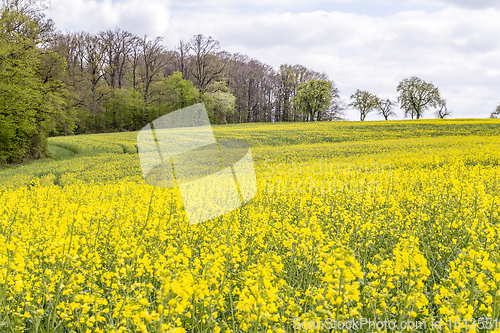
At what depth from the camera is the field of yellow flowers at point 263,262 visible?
86.4 inches

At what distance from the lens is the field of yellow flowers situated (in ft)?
7.20

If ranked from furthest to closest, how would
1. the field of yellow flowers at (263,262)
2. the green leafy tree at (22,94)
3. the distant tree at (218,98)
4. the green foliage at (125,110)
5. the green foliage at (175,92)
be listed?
the green foliage at (175,92), the distant tree at (218,98), the green foliage at (125,110), the green leafy tree at (22,94), the field of yellow flowers at (263,262)

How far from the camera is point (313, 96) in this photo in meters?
63.7

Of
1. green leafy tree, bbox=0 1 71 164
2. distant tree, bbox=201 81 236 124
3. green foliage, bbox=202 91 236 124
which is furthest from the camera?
distant tree, bbox=201 81 236 124

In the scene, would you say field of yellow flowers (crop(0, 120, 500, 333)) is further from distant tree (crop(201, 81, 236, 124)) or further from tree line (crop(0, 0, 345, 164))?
distant tree (crop(201, 81, 236, 124))

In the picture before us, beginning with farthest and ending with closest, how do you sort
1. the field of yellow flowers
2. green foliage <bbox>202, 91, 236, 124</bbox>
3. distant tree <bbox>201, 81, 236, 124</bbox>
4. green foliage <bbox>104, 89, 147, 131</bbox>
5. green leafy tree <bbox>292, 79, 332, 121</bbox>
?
green leafy tree <bbox>292, 79, 332, 121</bbox>, distant tree <bbox>201, 81, 236, 124</bbox>, green foliage <bbox>202, 91, 236, 124</bbox>, green foliage <bbox>104, 89, 147, 131</bbox>, the field of yellow flowers

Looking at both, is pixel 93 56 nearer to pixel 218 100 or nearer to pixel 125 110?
pixel 125 110

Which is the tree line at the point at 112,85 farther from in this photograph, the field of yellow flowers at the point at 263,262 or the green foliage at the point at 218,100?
the field of yellow flowers at the point at 263,262

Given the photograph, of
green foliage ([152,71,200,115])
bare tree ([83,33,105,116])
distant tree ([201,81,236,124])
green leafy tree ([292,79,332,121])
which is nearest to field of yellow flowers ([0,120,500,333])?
distant tree ([201,81,236,124])

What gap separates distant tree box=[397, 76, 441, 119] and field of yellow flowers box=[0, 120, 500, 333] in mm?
72422

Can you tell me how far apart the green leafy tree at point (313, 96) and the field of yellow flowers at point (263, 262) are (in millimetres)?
55692

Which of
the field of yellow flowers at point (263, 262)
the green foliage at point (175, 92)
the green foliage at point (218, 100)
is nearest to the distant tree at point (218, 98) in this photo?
the green foliage at point (218, 100)

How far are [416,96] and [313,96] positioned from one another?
27.8 meters

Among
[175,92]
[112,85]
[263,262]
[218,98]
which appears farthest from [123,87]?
[263,262]
